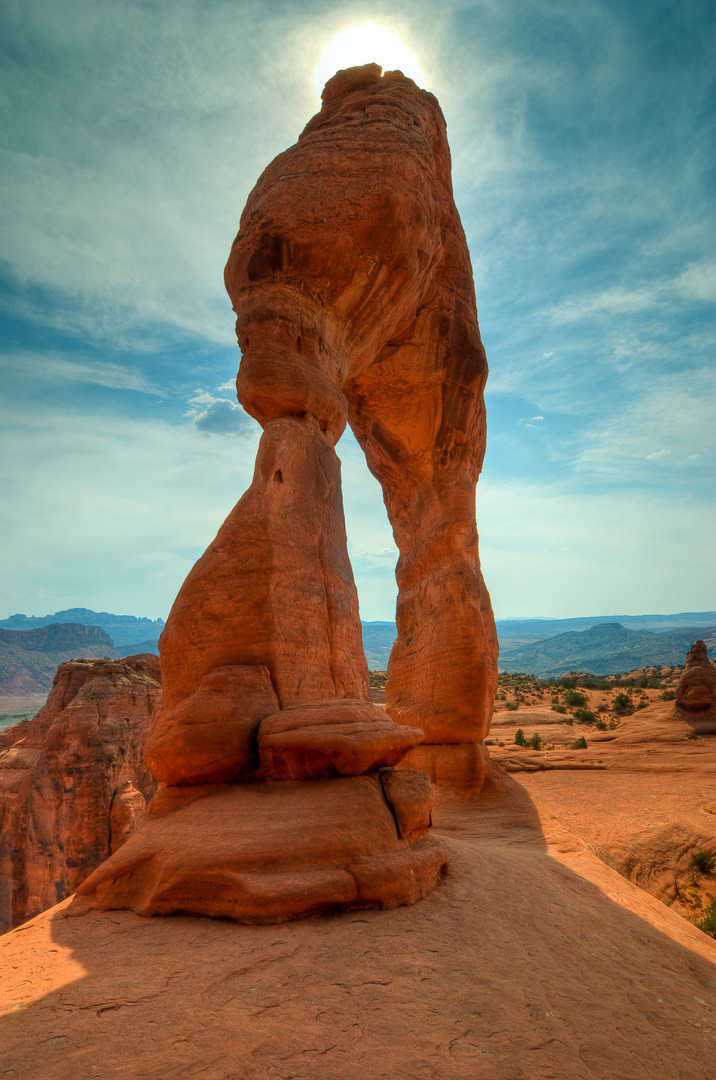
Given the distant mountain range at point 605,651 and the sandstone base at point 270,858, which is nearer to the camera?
the sandstone base at point 270,858

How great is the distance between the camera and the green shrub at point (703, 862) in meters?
6.84

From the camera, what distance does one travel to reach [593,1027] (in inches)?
88.4

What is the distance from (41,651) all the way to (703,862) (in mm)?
120525

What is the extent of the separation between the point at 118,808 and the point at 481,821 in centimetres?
1103

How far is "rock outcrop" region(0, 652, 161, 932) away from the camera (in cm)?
1396

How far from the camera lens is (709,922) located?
5441mm

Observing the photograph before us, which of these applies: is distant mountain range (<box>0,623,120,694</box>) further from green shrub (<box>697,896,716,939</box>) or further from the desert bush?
green shrub (<box>697,896,716,939</box>)

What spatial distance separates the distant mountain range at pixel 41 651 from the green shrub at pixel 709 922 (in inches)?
3701

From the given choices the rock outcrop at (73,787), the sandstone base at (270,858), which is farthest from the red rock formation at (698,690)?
the sandstone base at (270,858)

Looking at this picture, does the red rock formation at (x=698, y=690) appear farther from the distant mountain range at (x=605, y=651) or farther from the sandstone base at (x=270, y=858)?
the distant mountain range at (x=605, y=651)

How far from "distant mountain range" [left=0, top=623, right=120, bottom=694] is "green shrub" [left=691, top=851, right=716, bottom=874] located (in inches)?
3674

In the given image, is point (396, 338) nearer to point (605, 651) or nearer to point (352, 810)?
point (352, 810)

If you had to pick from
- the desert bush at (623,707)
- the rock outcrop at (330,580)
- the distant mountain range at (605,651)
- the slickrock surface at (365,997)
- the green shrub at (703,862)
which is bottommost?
the distant mountain range at (605,651)

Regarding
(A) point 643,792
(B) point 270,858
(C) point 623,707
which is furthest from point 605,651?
(B) point 270,858
